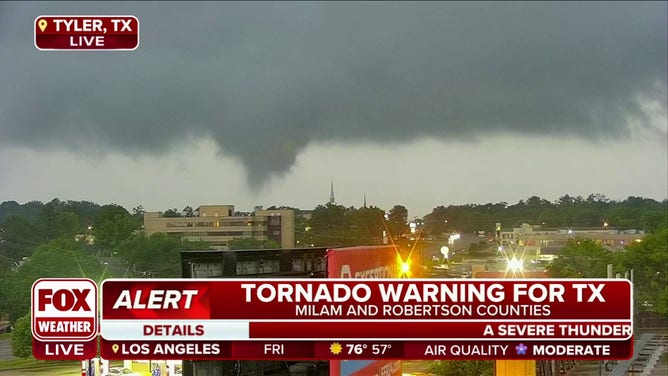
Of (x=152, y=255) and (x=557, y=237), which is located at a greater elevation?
(x=557, y=237)

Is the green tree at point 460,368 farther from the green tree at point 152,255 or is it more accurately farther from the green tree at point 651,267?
the green tree at point 152,255

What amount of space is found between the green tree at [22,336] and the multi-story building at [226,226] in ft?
8.32

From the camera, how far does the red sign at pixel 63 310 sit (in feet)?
15.6

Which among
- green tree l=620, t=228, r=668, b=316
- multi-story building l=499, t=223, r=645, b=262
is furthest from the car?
green tree l=620, t=228, r=668, b=316

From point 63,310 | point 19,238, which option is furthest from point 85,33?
point 19,238

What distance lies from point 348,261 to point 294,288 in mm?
478

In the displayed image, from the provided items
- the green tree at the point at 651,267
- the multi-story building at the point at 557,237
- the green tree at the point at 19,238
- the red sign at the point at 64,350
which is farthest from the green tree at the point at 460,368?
the red sign at the point at 64,350

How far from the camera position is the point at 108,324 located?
4.67 m

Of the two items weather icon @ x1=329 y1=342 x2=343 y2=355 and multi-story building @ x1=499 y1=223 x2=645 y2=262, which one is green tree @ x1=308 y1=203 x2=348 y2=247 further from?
weather icon @ x1=329 y1=342 x2=343 y2=355

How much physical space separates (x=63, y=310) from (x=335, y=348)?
1.74m

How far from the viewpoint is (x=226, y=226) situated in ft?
50.6

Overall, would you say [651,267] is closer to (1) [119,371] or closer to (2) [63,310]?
(1) [119,371]

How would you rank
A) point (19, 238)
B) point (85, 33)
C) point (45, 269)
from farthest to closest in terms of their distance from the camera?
point (19, 238) → point (45, 269) → point (85, 33)

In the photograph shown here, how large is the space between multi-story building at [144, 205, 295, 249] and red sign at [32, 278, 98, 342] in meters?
8.31
